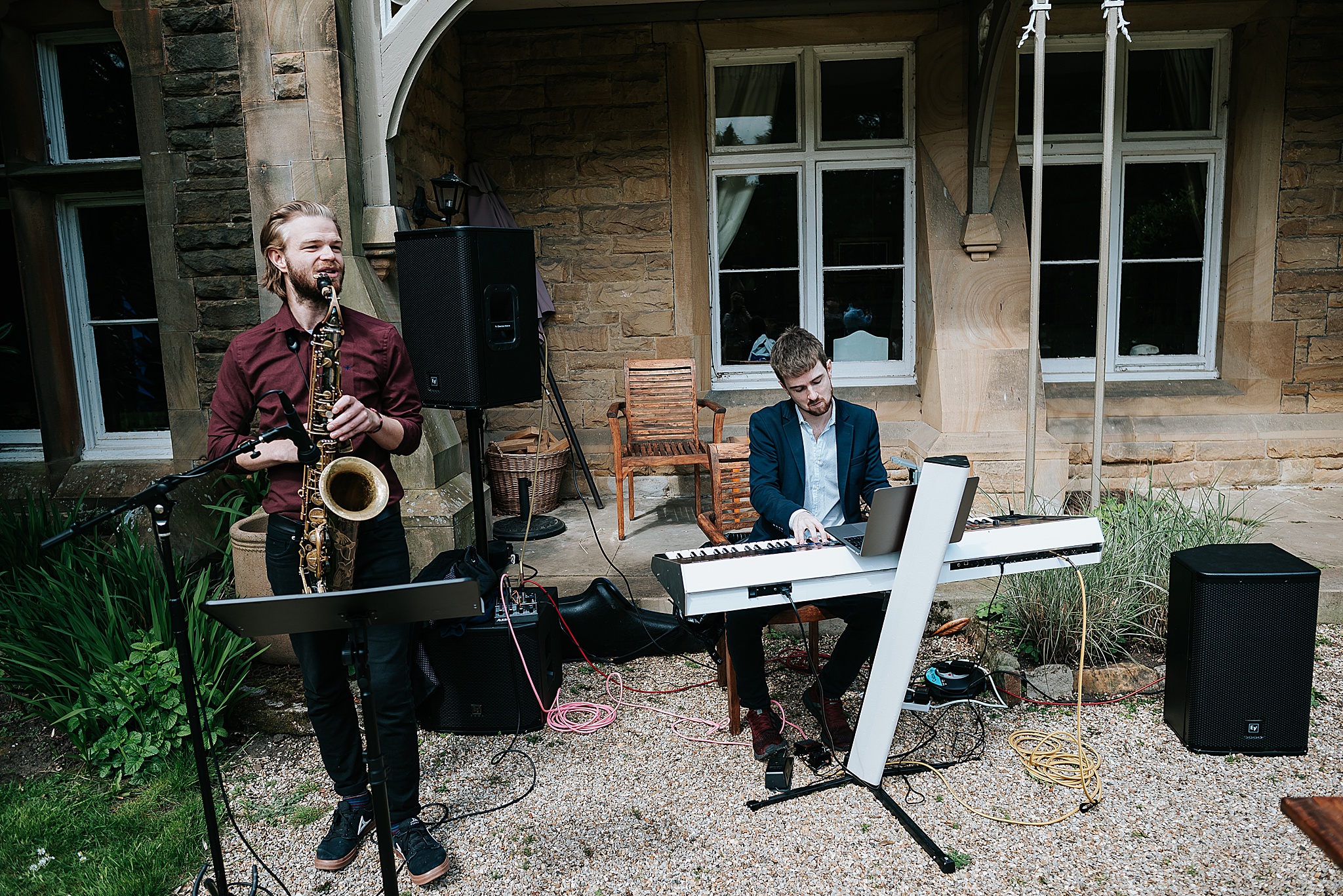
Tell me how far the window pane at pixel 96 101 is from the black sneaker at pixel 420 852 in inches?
166

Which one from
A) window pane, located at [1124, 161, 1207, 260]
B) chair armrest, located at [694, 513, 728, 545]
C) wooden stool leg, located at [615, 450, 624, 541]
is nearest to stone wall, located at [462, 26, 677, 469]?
wooden stool leg, located at [615, 450, 624, 541]

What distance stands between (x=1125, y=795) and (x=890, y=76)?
14.7 feet

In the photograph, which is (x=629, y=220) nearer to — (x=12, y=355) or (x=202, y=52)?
(x=202, y=52)

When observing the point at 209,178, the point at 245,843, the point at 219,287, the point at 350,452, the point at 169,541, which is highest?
the point at 209,178

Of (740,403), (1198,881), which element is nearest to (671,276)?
(740,403)

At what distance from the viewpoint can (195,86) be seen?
408 cm

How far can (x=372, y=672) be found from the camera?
2.33m

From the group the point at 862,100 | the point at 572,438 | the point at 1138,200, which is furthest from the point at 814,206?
the point at 572,438

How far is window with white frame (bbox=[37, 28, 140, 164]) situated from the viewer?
15.9 feet

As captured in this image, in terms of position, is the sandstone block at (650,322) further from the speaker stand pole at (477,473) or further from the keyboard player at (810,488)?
the keyboard player at (810,488)

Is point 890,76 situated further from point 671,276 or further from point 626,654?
point 626,654

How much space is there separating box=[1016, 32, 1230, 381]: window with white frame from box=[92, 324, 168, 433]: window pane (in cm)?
520

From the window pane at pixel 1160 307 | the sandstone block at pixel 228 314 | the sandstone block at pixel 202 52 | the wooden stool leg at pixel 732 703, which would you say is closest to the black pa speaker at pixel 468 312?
the wooden stool leg at pixel 732 703

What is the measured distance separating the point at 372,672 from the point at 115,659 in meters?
1.29
